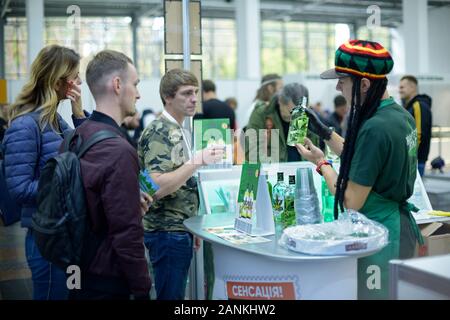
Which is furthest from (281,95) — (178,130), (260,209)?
(260,209)

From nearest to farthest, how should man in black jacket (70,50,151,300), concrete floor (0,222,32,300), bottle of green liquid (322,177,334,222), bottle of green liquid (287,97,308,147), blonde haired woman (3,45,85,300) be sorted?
man in black jacket (70,50,151,300)
blonde haired woman (3,45,85,300)
bottle of green liquid (287,97,308,147)
bottle of green liquid (322,177,334,222)
concrete floor (0,222,32,300)

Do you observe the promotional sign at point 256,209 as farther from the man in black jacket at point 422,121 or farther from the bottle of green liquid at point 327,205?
the man in black jacket at point 422,121

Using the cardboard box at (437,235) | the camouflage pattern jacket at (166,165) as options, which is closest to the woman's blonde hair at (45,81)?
the camouflage pattern jacket at (166,165)

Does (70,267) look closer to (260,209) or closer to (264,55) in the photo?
(260,209)

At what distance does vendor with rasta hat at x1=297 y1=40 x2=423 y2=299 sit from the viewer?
1845 mm

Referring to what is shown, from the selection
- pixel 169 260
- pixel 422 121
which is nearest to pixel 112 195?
pixel 169 260

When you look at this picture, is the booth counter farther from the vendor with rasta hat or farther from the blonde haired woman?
the blonde haired woman

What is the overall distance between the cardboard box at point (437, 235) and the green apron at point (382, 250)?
0.50 metres

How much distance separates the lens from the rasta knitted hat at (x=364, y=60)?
1.88 meters

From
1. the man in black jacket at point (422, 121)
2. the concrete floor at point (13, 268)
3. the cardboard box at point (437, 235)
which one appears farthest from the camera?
the man in black jacket at point (422, 121)

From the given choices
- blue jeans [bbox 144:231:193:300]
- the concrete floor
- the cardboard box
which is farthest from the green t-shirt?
the concrete floor

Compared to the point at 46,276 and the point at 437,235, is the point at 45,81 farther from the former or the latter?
the point at 437,235

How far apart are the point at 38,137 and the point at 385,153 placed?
A: 1.29 meters

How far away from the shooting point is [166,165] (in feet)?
7.97
